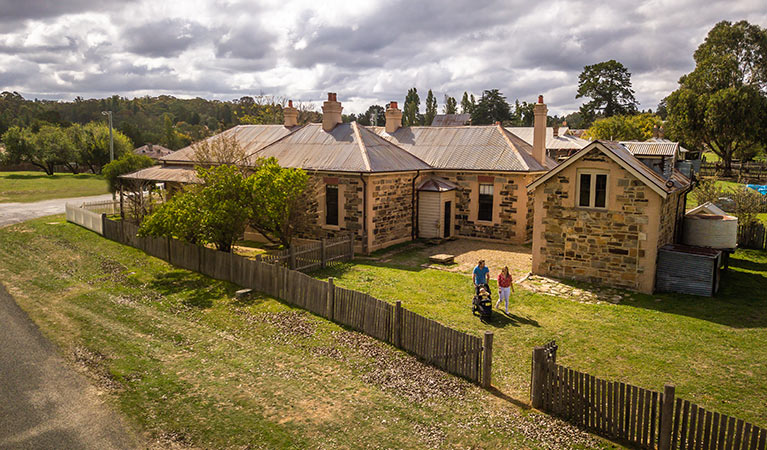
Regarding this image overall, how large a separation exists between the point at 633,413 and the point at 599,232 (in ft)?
33.6

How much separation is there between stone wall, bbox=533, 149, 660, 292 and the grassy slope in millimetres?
1279

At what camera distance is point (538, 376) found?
969 cm

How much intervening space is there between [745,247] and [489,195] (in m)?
12.2

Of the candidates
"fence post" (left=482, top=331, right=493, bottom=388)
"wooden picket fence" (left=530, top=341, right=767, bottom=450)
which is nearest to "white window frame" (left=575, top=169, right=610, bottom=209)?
"wooden picket fence" (left=530, top=341, right=767, bottom=450)

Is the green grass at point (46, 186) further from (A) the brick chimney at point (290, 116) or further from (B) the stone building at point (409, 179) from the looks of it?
(A) the brick chimney at point (290, 116)

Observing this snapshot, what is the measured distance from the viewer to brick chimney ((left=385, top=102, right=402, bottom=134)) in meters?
31.8

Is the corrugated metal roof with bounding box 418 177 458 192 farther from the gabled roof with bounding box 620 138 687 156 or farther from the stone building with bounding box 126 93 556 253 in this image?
the gabled roof with bounding box 620 138 687 156

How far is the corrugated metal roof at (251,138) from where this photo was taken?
30.6 m

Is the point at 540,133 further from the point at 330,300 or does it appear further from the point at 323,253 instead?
the point at 330,300

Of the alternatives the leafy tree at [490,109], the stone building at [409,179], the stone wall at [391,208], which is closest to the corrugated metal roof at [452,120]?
the leafy tree at [490,109]

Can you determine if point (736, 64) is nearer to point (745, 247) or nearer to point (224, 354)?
point (745, 247)

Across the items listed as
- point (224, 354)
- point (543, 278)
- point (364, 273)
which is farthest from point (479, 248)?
point (224, 354)

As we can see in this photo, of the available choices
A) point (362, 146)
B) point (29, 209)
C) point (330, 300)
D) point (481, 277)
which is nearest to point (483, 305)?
point (481, 277)

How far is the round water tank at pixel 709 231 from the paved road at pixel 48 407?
2063 cm
